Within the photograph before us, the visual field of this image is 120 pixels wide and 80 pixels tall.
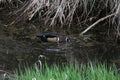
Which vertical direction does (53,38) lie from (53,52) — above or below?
above

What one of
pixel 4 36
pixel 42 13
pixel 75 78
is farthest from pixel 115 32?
pixel 75 78

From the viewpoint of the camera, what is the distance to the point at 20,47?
503 cm

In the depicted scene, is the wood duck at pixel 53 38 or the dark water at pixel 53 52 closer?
the dark water at pixel 53 52

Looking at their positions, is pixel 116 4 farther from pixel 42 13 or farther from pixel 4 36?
pixel 4 36

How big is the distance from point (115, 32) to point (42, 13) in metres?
1.25

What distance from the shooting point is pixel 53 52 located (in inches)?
191

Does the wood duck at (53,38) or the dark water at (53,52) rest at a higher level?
the wood duck at (53,38)

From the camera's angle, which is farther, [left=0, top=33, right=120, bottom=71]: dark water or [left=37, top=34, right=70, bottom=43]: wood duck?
[left=37, top=34, right=70, bottom=43]: wood duck

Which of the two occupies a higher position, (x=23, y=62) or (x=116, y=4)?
(x=116, y=4)

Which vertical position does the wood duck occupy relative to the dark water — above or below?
above

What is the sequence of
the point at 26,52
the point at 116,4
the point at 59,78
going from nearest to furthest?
1. the point at 59,78
2. the point at 26,52
3. the point at 116,4

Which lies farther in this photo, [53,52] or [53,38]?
[53,38]

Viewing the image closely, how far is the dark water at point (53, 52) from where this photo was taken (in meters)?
4.53

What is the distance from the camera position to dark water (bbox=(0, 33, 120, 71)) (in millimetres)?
4527
